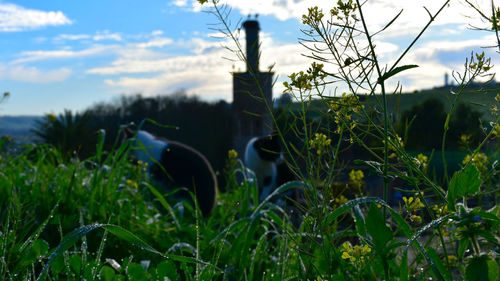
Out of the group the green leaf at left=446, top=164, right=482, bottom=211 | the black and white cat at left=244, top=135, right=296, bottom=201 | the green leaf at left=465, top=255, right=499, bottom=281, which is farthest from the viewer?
the black and white cat at left=244, top=135, right=296, bottom=201

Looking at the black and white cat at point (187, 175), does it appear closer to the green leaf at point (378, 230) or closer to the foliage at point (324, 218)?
the foliage at point (324, 218)

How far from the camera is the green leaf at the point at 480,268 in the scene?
80 centimetres

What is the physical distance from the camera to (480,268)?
0.80m

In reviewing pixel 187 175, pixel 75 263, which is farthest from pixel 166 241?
pixel 187 175

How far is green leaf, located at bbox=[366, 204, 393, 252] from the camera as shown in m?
1.02

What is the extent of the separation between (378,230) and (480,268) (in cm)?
25

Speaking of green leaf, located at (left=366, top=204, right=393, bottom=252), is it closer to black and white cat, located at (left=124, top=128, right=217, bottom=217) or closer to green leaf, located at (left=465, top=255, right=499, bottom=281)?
green leaf, located at (left=465, top=255, right=499, bottom=281)

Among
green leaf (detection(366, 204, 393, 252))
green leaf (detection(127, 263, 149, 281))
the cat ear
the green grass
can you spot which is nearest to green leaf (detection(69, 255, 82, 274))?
the green grass

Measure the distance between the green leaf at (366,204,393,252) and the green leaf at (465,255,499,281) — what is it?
21 centimetres

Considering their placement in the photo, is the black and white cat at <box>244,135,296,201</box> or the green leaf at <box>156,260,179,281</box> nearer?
the green leaf at <box>156,260,179,281</box>

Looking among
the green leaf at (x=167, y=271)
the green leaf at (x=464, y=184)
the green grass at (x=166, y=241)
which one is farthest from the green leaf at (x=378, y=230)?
the green leaf at (x=167, y=271)

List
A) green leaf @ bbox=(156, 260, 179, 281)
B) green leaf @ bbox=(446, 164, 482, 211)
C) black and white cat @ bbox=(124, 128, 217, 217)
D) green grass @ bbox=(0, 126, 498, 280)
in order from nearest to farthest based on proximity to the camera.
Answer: green leaf @ bbox=(446, 164, 482, 211) < green grass @ bbox=(0, 126, 498, 280) < green leaf @ bbox=(156, 260, 179, 281) < black and white cat @ bbox=(124, 128, 217, 217)

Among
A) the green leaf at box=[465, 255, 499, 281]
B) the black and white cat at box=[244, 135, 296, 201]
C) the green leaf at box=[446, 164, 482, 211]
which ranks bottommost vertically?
the black and white cat at box=[244, 135, 296, 201]

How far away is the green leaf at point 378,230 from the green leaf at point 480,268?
0.69 ft
